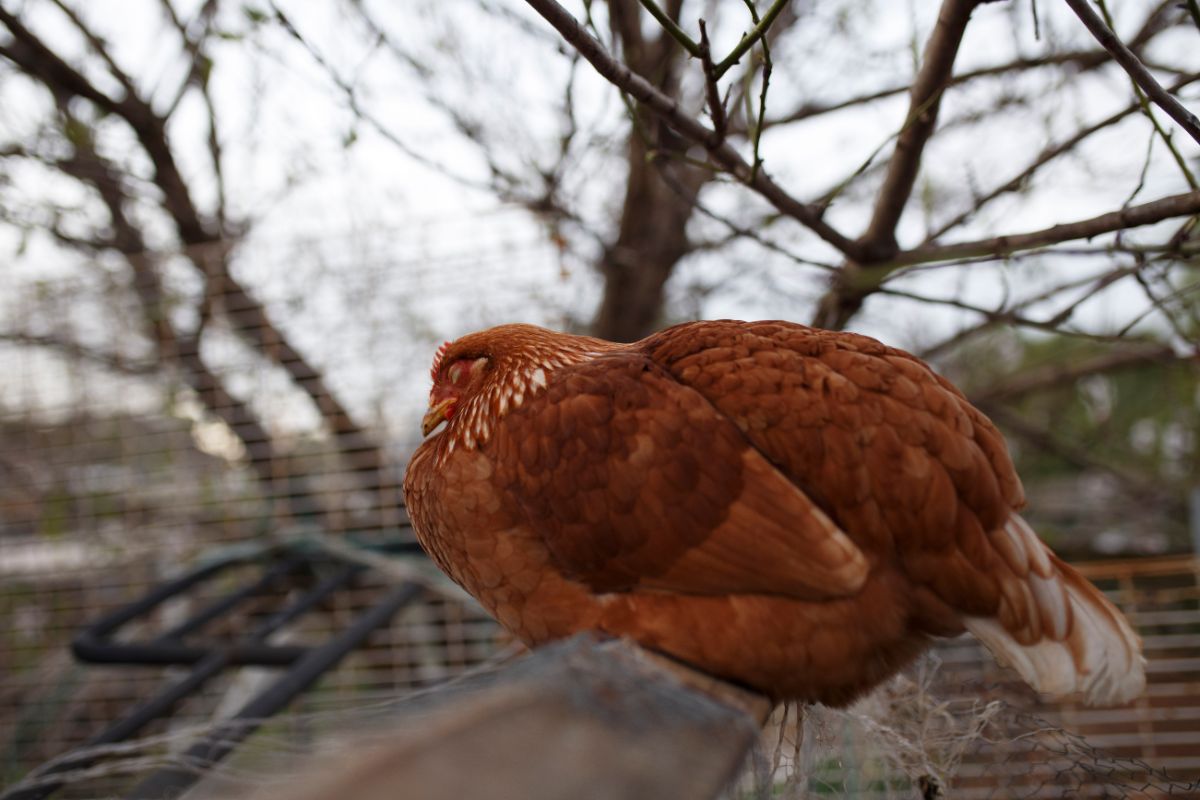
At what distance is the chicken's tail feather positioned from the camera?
2.55 feet

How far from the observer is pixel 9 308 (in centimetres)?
259

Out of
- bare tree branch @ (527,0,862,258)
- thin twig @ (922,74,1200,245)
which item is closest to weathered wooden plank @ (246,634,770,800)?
bare tree branch @ (527,0,862,258)

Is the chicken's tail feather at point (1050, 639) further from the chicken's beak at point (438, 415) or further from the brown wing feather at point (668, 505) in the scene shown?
the chicken's beak at point (438, 415)

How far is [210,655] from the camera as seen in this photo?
165 cm

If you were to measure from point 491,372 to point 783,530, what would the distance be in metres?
0.44

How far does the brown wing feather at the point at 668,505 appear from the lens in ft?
2.44

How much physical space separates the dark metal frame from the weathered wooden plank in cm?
70

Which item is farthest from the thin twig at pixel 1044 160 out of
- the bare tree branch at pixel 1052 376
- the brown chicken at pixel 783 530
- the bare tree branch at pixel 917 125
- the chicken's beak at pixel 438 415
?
the bare tree branch at pixel 1052 376

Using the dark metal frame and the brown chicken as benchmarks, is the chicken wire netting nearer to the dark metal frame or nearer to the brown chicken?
the dark metal frame

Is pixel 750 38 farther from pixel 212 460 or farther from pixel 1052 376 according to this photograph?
pixel 1052 376

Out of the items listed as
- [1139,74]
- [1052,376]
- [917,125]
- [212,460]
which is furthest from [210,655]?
[1052,376]

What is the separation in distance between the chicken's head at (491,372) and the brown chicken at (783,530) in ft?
0.23

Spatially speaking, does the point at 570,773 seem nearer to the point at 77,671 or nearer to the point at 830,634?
the point at 830,634

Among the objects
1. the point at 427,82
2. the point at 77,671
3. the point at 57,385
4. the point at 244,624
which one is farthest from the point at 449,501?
the point at 57,385
